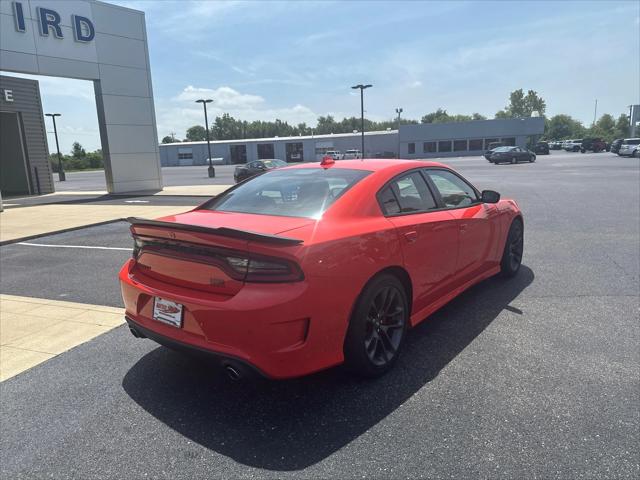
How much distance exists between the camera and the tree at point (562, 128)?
391 feet

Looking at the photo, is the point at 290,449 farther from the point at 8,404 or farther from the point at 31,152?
the point at 31,152

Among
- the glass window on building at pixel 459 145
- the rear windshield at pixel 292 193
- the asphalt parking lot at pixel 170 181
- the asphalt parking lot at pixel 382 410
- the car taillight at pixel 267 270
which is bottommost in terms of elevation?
the asphalt parking lot at pixel 382 410

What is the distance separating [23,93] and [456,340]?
918 inches

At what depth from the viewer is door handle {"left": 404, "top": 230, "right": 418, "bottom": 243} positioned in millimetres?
3359

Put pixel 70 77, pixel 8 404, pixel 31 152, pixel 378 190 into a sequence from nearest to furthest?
pixel 8 404 < pixel 378 190 < pixel 70 77 < pixel 31 152

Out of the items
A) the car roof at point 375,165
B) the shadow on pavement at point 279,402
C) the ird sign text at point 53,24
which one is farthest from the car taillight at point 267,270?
the ird sign text at point 53,24

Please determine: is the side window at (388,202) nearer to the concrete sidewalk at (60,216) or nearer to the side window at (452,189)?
the side window at (452,189)

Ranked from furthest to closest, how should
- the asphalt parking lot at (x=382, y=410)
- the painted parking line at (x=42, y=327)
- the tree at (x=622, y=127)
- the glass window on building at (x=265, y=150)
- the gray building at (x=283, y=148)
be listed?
1. the tree at (x=622, y=127)
2. the glass window on building at (x=265, y=150)
3. the gray building at (x=283, y=148)
4. the painted parking line at (x=42, y=327)
5. the asphalt parking lot at (x=382, y=410)

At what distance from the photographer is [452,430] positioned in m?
2.62

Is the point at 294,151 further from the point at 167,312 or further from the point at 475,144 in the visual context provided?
the point at 167,312

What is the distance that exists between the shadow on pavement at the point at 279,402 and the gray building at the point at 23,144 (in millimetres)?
21684

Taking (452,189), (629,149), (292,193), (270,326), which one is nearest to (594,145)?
(629,149)

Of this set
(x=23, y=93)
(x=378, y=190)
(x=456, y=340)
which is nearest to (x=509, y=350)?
(x=456, y=340)

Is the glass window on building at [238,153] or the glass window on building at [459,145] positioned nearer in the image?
the glass window on building at [459,145]
